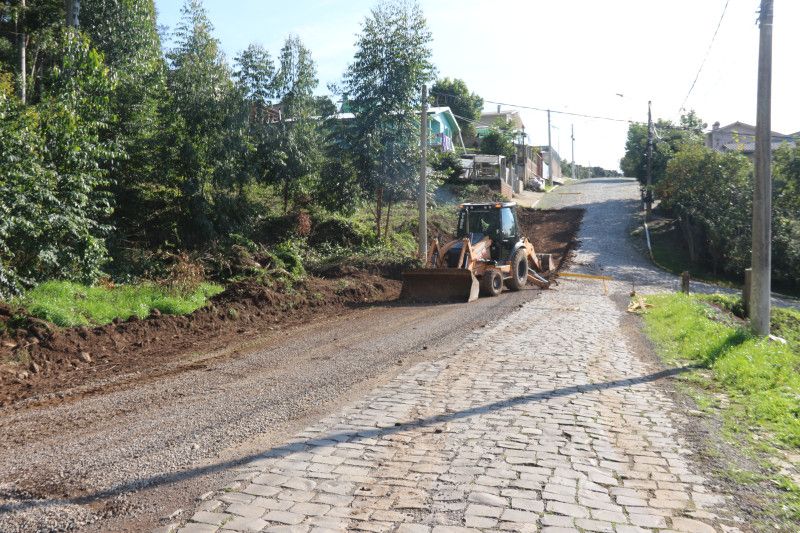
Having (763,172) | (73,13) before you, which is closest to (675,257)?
(763,172)

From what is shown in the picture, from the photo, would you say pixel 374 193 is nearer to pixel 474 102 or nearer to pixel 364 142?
pixel 364 142

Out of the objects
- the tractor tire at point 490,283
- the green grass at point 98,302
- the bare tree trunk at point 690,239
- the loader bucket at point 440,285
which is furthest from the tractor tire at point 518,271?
the bare tree trunk at point 690,239

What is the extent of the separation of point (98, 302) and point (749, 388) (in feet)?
37.6

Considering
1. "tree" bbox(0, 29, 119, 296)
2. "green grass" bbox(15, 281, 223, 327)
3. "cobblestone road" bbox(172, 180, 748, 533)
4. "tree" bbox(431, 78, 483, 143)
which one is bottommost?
"cobblestone road" bbox(172, 180, 748, 533)

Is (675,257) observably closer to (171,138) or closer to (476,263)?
(476,263)

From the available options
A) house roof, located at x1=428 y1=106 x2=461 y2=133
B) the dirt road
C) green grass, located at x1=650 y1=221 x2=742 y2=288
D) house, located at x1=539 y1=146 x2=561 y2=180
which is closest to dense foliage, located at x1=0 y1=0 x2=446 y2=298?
the dirt road

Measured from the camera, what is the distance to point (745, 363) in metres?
9.62

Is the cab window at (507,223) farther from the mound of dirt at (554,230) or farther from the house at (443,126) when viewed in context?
the house at (443,126)

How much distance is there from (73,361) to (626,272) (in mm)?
24205

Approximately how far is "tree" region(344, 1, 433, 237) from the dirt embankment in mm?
8863

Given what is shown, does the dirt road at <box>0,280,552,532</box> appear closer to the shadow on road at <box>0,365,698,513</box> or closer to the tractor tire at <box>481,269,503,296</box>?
the shadow on road at <box>0,365,698,513</box>

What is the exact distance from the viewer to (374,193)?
2703 centimetres

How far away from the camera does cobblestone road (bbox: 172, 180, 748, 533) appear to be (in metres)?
4.75

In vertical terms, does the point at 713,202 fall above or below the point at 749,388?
above
